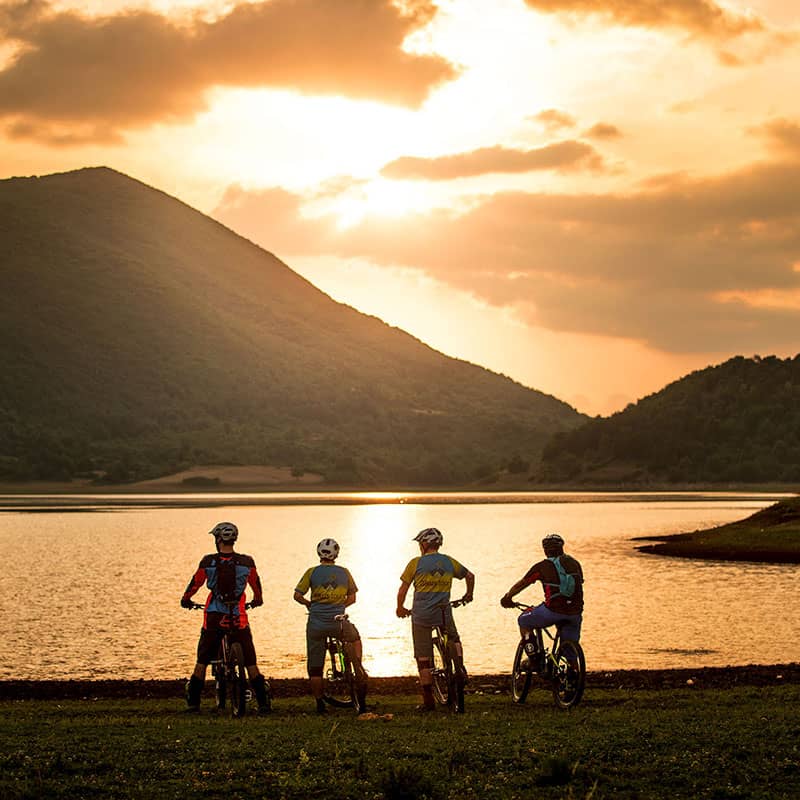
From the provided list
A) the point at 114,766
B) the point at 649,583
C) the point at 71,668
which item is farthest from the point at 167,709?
the point at 649,583

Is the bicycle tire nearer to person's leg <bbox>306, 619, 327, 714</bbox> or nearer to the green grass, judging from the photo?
the green grass

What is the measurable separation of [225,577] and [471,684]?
8805 mm

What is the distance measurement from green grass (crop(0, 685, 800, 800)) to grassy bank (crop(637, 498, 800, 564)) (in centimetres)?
5540

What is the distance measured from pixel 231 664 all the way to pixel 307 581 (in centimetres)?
172

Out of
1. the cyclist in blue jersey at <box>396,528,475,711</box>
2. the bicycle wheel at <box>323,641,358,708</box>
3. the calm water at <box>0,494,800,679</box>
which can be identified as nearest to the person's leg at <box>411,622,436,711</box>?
the cyclist in blue jersey at <box>396,528,475,711</box>

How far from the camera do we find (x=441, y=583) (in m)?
20.0

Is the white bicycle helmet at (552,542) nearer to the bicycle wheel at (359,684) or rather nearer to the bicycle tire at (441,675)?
the bicycle tire at (441,675)

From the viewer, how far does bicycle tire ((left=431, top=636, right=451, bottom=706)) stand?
20.0 meters

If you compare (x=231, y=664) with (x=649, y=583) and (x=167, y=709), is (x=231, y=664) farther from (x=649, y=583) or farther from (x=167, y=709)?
(x=649, y=583)

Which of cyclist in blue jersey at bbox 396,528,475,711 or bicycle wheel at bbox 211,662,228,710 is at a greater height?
cyclist in blue jersey at bbox 396,528,475,711

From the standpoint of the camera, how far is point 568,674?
20.0 meters

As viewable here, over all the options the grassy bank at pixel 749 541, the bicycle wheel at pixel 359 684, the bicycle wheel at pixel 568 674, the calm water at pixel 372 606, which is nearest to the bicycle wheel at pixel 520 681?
the bicycle wheel at pixel 568 674

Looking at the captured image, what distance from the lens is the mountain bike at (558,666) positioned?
19781 mm

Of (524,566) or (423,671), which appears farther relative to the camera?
(524,566)
